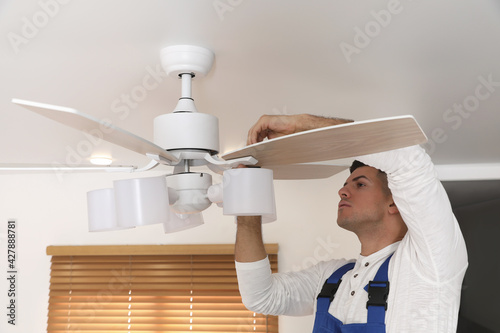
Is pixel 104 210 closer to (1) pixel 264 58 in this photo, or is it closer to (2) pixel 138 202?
(2) pixel 138 202

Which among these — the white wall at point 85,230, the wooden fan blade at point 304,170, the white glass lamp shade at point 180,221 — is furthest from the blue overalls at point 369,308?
the white wall at point 85,230

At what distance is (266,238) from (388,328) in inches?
72.8

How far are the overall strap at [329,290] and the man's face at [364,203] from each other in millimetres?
173

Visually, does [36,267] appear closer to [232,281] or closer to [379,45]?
[232,281]

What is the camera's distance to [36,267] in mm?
3330

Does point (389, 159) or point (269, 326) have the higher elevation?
point (389, 159)

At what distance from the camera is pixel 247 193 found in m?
1.01

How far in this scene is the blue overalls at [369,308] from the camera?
1.46m

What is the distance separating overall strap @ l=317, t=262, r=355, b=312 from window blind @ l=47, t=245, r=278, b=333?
1.47 metres

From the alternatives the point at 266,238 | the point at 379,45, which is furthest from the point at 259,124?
the point at 266,238

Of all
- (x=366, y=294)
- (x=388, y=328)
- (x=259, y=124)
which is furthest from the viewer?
(x=366, y=294)

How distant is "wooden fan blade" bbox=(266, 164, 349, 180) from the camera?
4.06 ft

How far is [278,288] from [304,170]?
634 millimetres

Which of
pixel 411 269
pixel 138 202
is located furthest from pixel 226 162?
pixel 411 269
